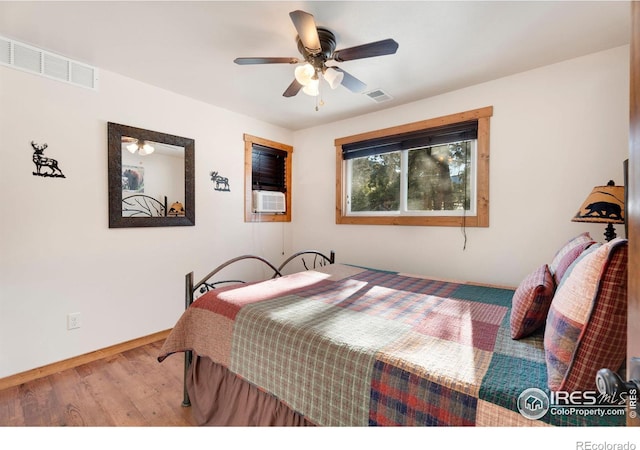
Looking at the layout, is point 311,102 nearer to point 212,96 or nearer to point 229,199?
point 212,96

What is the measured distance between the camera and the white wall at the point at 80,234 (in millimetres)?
2086

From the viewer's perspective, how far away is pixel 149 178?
2.76m

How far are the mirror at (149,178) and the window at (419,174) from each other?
183 centimetres

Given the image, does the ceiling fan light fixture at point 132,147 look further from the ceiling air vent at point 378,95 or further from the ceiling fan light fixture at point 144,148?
the ceiling air vent at point 378,95

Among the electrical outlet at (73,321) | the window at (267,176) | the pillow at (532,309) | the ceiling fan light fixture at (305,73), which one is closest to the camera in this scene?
the pillow at (532,309)

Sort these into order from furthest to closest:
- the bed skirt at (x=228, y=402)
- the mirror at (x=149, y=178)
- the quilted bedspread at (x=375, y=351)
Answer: the mirror at (x=149, y=178) < the bed skirt at (x=228, y=402) < the quilted bedspread at (x=375, y=351)

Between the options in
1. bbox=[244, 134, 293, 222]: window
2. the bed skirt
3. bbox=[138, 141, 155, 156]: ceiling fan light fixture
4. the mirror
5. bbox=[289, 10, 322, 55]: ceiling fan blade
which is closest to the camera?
the bed skirt

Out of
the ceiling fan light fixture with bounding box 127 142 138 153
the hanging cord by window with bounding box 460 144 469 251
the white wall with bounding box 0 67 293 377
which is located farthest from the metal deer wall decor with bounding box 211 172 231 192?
the hanging cord by window with bounding box 460 144 469 251

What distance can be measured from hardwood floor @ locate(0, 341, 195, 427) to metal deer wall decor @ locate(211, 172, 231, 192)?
1848mm

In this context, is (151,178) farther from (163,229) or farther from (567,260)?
(567,260)

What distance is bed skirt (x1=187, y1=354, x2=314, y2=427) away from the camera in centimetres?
133

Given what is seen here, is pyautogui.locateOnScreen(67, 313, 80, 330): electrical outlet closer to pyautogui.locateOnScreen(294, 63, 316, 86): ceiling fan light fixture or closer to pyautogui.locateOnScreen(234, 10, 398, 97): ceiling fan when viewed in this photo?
pyautogui.locateOnScreen(234, 10, 398, 97): ceiling fan
